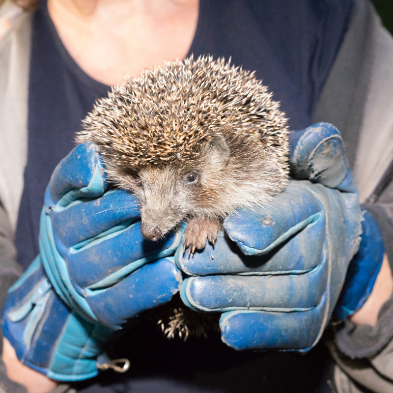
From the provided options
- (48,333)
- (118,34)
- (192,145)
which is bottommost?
(48,333)

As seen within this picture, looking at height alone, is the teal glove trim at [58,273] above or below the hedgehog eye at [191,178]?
below

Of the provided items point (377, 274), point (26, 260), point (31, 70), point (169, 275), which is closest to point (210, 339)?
point (169, 275)

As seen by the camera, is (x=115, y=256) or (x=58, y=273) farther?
(x=58, y=273)

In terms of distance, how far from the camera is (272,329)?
913 millimetres

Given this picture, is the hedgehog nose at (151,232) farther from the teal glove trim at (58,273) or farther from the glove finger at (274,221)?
the teal glove trim at (58,273)

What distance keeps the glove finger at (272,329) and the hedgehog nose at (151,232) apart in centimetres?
28

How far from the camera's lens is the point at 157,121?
2.73 feet

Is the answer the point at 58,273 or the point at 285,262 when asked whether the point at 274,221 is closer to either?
the point at 285,262

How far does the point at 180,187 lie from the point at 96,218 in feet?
0.83

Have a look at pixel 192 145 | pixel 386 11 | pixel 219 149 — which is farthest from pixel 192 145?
pixel 386 11

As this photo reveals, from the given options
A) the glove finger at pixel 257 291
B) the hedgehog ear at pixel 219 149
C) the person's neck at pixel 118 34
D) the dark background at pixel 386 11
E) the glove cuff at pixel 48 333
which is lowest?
the glove cuff at pixel 48 333

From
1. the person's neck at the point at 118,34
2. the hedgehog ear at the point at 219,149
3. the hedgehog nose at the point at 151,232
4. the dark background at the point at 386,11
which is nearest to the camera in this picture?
the hedgehog nose at the point at 151,232

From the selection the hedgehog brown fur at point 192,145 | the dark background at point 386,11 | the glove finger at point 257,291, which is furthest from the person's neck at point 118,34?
the dark background at point 386,11

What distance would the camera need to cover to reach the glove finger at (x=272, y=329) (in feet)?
2.80
